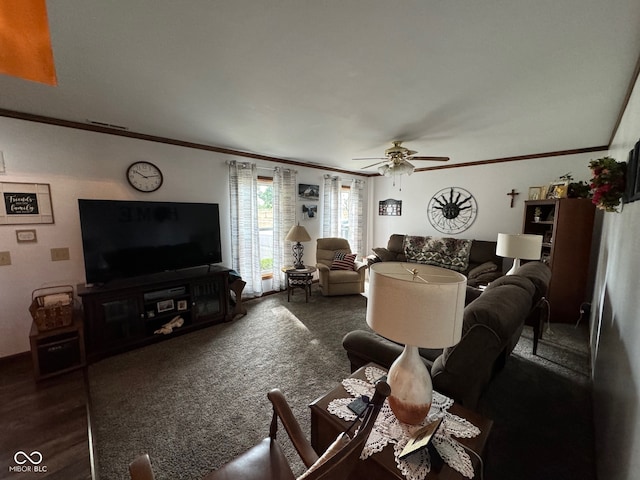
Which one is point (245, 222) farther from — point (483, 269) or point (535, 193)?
point (535, 193)

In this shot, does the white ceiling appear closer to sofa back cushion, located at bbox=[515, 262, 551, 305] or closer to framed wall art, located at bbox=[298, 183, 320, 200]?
sofa back cushion, located at bbox=[515, 262, 551, 305]

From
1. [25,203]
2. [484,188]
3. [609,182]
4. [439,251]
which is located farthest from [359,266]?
[25,203]

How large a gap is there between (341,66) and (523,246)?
2.51 meters

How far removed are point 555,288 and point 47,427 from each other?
528 centimetres

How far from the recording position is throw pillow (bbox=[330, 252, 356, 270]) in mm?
4559

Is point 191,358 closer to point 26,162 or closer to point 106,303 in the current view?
point 106,303

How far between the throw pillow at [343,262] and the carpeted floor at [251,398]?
1.50m

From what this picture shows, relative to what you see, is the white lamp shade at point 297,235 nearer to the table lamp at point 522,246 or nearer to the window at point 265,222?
the window at point 265,222

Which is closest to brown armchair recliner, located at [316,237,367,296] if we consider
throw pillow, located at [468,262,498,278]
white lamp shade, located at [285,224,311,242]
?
white lamp shade, located at [285,224,311,242]

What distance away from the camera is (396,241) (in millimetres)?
5324

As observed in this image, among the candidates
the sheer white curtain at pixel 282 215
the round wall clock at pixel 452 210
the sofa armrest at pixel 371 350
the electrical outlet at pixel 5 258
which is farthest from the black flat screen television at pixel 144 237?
the round wall clock at pixel 452 210

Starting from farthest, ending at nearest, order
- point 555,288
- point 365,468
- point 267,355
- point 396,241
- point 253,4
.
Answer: point 396,241 → point 555,288 → point 267,355 → point 253,4 → point 365,468

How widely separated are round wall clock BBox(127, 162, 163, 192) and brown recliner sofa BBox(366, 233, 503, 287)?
3.37 meters

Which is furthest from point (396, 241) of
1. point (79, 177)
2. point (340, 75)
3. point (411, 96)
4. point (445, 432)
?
point (79, 177)
